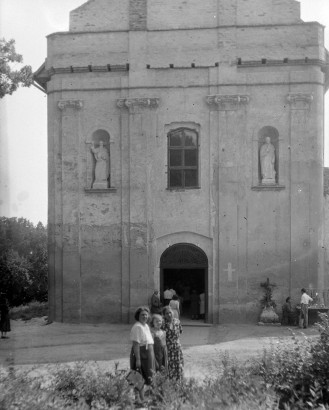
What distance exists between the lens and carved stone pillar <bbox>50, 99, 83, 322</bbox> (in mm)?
22422

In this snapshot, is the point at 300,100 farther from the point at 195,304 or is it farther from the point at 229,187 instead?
the point at 195,304

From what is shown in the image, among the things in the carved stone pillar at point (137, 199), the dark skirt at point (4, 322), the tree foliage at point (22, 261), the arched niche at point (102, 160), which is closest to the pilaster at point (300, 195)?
the carved stone pillar at point (137, 199)

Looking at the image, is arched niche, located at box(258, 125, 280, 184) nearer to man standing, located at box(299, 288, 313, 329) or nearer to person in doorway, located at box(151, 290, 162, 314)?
man standing, located at box(299, 288, 313, 329)

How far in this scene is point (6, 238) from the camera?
50.2m

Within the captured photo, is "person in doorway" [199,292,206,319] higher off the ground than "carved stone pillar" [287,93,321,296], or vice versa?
"carved stone pillar" [287,93,321,296]

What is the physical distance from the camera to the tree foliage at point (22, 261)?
45.0 m

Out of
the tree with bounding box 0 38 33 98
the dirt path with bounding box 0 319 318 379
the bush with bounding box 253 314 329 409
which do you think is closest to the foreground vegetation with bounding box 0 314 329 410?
the bush with bounding box 253 314 329 409

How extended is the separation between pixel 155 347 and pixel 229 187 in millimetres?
11207

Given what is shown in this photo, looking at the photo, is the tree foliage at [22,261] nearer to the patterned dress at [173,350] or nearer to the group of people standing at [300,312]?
the group of people standing at [300,312]

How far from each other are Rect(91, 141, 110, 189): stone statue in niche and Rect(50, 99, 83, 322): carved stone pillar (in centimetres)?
63

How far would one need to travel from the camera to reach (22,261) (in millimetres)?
46438

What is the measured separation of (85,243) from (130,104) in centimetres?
497

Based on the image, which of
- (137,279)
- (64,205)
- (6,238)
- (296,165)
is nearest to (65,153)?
(64,205)

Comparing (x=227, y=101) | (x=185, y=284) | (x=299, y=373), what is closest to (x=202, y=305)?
(x=185, y=284)
